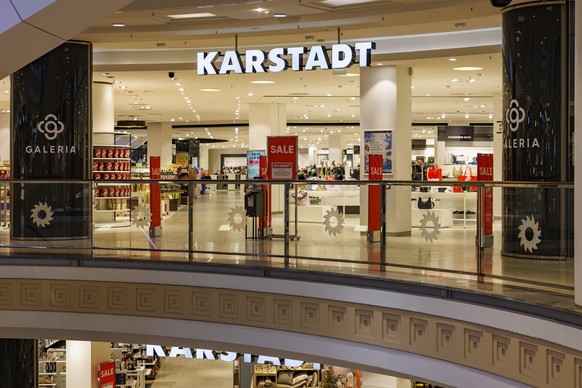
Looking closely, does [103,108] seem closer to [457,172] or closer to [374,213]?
[457,172]

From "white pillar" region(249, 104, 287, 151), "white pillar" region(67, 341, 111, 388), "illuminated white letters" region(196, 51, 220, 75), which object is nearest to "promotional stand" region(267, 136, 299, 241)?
"illuminated white letters" region(196, 51, 220, 75)

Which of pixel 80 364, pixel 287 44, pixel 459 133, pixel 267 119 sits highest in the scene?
pixel 287 44

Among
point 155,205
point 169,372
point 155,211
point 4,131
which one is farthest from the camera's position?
point 4,131

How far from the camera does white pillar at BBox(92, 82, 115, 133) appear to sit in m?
17.0

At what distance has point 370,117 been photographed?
46.6 feet

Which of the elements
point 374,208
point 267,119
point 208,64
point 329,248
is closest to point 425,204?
point 374,208

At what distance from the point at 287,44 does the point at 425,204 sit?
6846 millimetres

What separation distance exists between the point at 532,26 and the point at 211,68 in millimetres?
4812

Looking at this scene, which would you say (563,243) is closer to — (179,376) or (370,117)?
(370,117)

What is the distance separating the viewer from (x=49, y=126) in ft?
38.5

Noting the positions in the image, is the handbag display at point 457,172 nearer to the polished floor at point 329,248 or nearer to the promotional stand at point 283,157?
the promotional stand at point 283,157

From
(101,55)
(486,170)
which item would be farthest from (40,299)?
(101,55)

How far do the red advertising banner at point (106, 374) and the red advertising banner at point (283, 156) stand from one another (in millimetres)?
6408

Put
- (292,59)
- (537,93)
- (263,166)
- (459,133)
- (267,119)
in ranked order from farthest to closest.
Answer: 1. (459,133)
2. (267,119)
3. (263,166)
4. (292,59)
5. (537,93)
